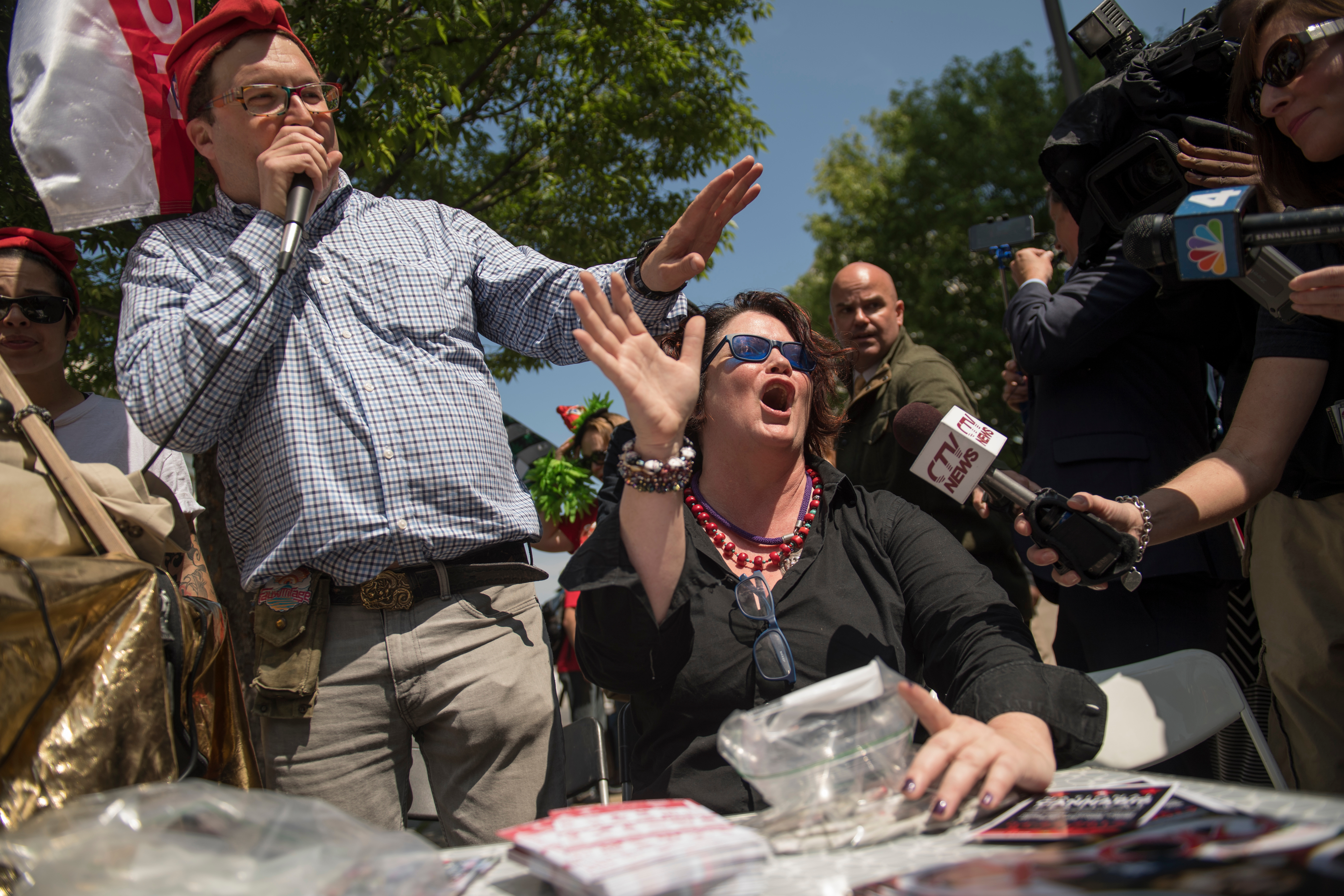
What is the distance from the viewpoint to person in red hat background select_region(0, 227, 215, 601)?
2508mm

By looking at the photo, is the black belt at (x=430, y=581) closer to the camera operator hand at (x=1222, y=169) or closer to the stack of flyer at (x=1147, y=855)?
the stack of flyer at (x=1147, y=855)

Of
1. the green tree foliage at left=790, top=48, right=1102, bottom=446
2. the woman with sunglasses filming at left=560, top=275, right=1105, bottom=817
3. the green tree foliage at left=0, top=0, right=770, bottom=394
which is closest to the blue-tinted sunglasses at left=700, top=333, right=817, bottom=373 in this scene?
the woman with sunglasses filming at left=560, top=275, right=1105, bottom=817

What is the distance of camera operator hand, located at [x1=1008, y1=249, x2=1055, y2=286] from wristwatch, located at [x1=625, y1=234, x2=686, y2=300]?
1.72 metres

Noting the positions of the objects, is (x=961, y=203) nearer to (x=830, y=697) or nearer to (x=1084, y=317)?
(x=1084, y=317)

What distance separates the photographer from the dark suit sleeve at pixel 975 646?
1.51 metres

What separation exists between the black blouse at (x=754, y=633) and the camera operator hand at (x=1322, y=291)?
83 cm

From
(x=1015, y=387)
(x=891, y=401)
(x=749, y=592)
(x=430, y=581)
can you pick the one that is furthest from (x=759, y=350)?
(x=891, y=401)

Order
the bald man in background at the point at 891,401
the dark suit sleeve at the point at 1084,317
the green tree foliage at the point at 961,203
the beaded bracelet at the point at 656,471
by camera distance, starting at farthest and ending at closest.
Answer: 1. the green tree foliage at the point at 961,203
2. the bald man in background at the point at 891,401
3. the dark suit sleeve at the point at 1084,317
4. the beaded bracelet at the point at 656,471

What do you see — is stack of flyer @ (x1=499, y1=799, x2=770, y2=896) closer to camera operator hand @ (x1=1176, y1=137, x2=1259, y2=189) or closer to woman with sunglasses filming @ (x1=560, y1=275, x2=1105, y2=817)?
woman with sunglasses filming @ (x1=560, y1=275, x2=1105, y2=817)

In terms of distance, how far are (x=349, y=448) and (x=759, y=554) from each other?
3.38 ft

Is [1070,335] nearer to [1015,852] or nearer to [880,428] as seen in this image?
[880,428]

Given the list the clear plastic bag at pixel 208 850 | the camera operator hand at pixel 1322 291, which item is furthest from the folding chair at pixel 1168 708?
the clear plastic bag at pixel 208 850

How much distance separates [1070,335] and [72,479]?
2.65 metres

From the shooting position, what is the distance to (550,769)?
2059 mm
